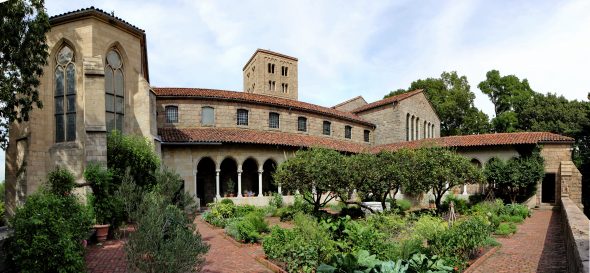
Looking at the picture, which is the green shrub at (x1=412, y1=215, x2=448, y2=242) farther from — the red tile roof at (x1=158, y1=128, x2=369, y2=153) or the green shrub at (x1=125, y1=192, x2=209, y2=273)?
the red tile roof at (x1=158, y1=128, x2=369, y2=153)

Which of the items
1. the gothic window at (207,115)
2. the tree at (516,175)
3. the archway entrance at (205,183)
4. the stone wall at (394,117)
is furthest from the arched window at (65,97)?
the stone wall at (394,117)

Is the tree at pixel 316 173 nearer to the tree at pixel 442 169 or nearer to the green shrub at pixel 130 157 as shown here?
the tree at pixel 442 169

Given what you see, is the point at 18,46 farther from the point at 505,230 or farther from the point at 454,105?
the point at 454,105

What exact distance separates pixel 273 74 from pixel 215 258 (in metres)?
54.2

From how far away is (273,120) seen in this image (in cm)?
3181

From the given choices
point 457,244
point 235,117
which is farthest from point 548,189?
point 235,117

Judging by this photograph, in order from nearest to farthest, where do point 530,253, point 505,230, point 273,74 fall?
point 530,253 < point 505,230 < point 273,74

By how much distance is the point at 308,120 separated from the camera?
3362 centimetres

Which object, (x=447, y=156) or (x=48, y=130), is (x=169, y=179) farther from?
(x=447, y=156)

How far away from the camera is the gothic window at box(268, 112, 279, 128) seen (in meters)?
31.5

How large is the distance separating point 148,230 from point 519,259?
1082 cm

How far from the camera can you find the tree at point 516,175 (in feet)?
85.9

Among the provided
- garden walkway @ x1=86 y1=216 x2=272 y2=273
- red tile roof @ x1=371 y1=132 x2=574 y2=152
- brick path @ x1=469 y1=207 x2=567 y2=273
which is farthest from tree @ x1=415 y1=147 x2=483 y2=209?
garden walkway @ x1=86 y1=216 x2=272 y2=273

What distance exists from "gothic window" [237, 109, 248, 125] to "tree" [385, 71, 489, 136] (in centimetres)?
2851
